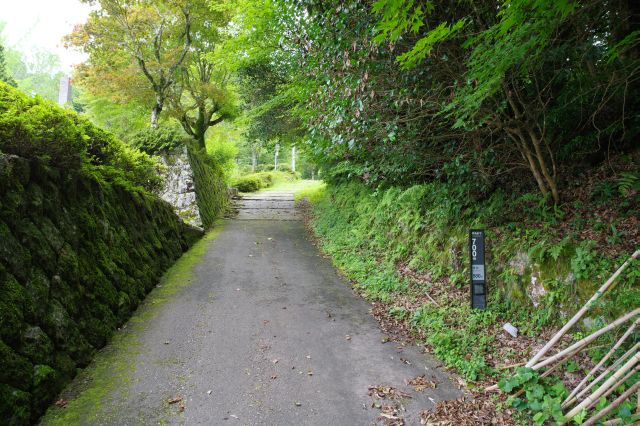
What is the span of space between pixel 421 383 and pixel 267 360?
5.97 feet

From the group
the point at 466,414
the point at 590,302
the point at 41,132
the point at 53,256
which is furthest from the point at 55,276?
the point at 590,302

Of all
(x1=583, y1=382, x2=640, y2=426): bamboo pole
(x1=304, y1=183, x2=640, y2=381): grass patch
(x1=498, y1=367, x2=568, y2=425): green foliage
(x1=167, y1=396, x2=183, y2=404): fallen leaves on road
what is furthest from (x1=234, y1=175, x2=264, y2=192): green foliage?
(x1=583, y1=382, x2=640, y2=426): bamboo pole

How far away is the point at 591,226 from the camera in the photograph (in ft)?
14.3

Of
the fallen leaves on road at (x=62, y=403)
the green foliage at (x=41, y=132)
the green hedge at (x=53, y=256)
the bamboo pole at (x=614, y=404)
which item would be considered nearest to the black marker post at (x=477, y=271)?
the bamboo pole at (x=614, y=404)

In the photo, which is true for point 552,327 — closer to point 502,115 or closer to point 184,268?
point 502,115

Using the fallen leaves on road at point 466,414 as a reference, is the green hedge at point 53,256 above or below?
above

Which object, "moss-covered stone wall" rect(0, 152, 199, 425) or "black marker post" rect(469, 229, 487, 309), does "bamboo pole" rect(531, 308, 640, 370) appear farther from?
"moss-covered stone wall" rect(0, 152, 199, 425)

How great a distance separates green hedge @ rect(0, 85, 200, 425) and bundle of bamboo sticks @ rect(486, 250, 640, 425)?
4543mm

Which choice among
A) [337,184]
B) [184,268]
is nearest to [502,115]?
[184,268]

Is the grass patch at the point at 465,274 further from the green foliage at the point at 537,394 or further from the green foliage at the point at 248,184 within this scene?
the green foliage at the point at 248,184

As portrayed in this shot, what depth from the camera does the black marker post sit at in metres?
4.95

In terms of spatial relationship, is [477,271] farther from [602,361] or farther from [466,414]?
[466,414]

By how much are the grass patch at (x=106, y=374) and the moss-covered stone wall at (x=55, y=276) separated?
4.8 inches

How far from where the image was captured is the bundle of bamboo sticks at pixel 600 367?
281cm
